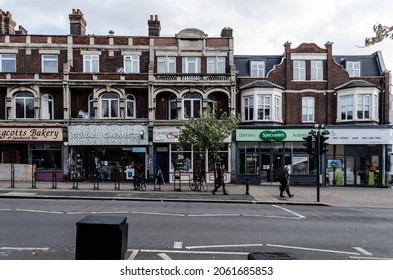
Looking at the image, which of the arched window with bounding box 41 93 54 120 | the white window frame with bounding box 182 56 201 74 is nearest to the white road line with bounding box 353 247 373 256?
the white window frame with bounding box 182 56 201 74

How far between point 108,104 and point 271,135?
13100 mm

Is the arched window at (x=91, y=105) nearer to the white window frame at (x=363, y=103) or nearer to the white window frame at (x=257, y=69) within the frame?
the white window frame at (x=257, y=69)

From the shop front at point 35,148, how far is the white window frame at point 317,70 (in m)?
20.6

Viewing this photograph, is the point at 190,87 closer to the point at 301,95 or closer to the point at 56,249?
the point at 301,95

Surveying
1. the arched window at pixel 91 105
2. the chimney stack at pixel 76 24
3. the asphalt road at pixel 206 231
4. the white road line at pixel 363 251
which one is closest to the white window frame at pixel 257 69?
the arched window at pixel 91 105

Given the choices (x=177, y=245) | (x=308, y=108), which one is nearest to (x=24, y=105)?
Result: (x=177, y=245)

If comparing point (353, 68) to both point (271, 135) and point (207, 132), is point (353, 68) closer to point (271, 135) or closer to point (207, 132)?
point (271, 135)

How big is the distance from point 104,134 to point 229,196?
1167 centimetres

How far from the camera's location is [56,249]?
7215 millimetres

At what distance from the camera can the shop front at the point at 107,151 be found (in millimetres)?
24172
